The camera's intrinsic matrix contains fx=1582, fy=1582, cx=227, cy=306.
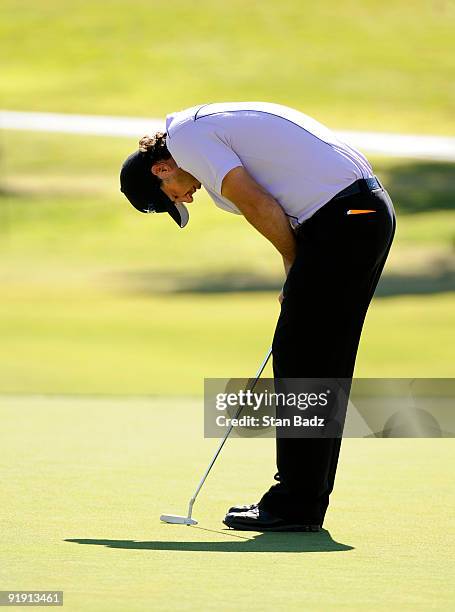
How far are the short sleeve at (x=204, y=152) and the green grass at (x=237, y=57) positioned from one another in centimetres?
2319

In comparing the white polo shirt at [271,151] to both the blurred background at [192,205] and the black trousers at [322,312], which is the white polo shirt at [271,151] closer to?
the black trousers at [322,312]

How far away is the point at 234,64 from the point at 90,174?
8.00m

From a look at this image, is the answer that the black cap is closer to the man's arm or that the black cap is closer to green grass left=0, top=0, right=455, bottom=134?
the man's arm

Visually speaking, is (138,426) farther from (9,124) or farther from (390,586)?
(9,124)

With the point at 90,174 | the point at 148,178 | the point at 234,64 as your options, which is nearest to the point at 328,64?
the point at 234,64

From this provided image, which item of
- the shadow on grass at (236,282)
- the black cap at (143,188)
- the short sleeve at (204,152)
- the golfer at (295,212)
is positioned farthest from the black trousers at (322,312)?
the shadow on grass at (236,282)

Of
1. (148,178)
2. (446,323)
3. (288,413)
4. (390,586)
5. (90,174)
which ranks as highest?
(90,174)

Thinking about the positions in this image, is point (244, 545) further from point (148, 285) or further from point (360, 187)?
point (148, 285)

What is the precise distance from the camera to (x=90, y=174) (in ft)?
83.8

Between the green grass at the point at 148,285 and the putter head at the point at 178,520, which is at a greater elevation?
the green grass at the point at 148,285

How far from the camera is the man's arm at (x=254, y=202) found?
4.29 metres

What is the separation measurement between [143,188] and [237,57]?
29154 millimetres

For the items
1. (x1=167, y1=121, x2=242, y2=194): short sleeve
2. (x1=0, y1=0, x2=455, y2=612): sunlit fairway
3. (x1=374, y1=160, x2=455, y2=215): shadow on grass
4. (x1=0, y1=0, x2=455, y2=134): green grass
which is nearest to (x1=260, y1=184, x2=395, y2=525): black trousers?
(x1=0, y1=0, x2=455, y2=612): sunlit fairway

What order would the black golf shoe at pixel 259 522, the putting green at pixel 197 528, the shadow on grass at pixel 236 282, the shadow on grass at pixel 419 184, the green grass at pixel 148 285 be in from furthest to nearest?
the shadow on grass at pixel 419 184 → the shadow on grass at pixel 236 282 → the green grass at pixel 148 285 → the black golf shoe at pixel 259 522 → the putting green at pixel 197 528
